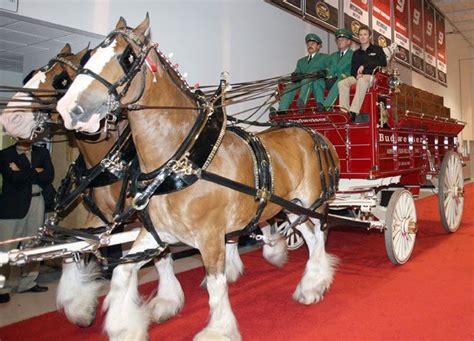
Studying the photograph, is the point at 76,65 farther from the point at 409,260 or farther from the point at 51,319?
the point at 409,260

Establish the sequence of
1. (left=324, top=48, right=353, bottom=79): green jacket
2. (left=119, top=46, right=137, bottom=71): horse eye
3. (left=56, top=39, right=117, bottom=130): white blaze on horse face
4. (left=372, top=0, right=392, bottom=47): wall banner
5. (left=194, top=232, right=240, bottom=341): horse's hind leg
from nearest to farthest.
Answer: (left=56, top=39, right=117, bottom=130): white blaze on horse face < (left=119, top=46, right=137, bottom=71): horse eye < (left=194, top=232, right=240, bottom=341): horse's hind leg < (left=324, top=48, right=353, bottom=79): green jacket < (left=372, top=0, right=392, bottom=47): wall banner

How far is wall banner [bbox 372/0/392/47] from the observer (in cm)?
1013

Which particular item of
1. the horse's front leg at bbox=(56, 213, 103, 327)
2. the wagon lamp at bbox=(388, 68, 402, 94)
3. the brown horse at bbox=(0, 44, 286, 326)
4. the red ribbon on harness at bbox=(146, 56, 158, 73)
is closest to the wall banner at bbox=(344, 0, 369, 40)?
the wagon lamp at bbox=(388, 68, 402, 94)

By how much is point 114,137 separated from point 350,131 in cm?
255

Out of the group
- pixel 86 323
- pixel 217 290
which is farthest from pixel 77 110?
pixel 86 323

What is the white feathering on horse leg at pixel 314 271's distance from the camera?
3645 mm

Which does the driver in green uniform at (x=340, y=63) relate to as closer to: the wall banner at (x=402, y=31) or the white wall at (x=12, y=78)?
the white wall at (x=12, y=78)

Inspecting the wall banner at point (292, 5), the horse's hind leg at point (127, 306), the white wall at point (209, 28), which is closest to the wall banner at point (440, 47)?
the white wall at point (209, 28)

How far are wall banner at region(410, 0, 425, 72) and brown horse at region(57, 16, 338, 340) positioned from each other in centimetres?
1141

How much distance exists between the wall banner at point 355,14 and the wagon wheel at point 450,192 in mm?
3831

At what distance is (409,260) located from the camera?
4.98 metres

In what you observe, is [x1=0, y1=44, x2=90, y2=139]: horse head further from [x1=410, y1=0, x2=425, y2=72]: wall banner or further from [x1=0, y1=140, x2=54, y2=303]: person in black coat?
[x1=410, y1=0, x2=425, y2=72]: wall banner

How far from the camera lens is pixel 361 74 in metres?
4.91

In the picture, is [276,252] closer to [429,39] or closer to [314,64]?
[314,64]
